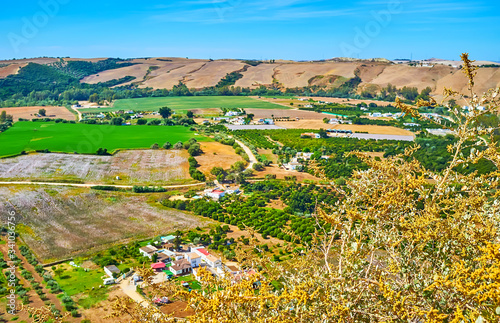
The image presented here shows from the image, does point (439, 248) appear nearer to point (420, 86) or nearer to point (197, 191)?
point (197, 191)

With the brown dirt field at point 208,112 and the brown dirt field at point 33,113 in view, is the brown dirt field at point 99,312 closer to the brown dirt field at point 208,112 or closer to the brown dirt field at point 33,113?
the brown dirt field at point 33,113

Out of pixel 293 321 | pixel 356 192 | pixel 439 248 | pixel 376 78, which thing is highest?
pixel 376 78

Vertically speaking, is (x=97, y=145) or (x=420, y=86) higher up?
(x=420, y=86)

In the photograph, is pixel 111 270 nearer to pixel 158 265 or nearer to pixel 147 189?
pixel 158 265

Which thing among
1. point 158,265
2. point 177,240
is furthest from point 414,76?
point 158,265

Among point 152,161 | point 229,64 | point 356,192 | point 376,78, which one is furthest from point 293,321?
point 229,64

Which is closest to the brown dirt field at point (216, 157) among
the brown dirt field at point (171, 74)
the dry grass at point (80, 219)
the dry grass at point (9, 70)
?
the dry grass at point (80, 219)
